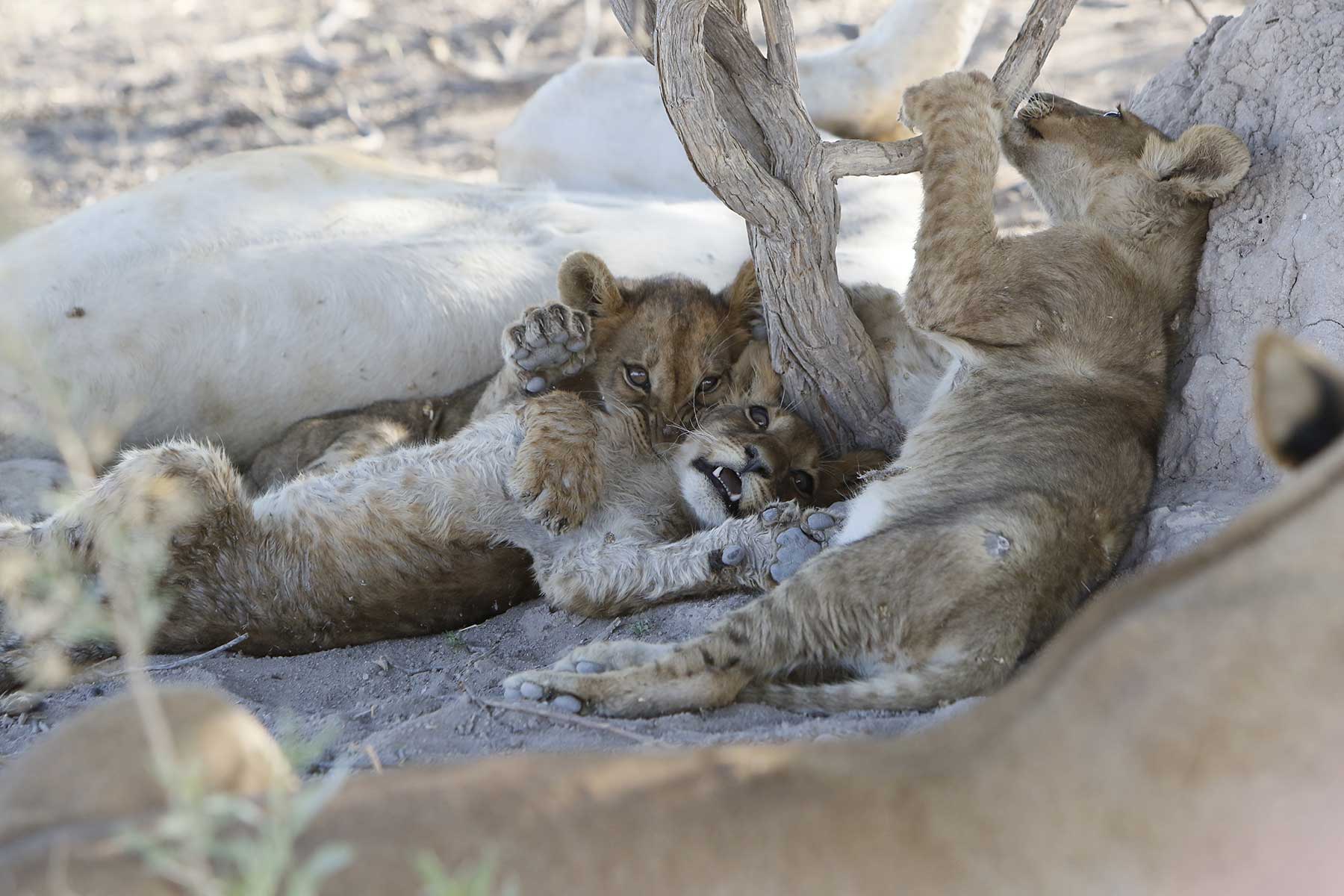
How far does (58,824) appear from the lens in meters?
1.53

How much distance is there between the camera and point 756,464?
13.5 feet

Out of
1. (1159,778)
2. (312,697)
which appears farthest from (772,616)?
(1159,778)

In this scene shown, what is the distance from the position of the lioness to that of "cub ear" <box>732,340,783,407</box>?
5.0 inches

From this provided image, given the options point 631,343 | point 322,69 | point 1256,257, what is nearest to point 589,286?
point 631,343

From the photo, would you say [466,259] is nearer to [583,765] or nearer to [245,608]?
[245,608]

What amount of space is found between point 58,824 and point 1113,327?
10.2ft

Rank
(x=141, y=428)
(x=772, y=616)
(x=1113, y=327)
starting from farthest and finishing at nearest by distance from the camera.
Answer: (x=141, y=428) → (x=1113, y=327) → (x=772, y=616)

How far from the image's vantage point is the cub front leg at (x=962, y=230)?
3.84m

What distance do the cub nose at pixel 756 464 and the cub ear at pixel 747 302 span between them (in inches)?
26.6

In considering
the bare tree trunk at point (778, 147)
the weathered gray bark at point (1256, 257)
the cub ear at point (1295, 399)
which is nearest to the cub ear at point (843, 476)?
the bare tree trunk at point (778, 147)

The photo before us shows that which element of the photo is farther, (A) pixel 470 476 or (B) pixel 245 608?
(A) pixel 470 476

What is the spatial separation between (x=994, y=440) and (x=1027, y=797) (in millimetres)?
2240

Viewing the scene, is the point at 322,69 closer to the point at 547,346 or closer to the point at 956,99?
the point at 547,346

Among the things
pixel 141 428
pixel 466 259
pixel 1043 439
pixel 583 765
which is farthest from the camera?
pixel 466 259
